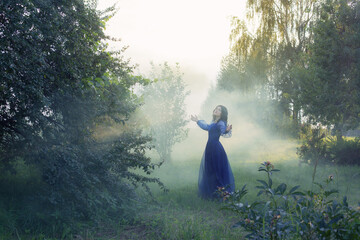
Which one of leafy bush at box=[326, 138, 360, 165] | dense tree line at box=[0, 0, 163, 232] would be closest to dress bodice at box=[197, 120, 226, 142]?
dense tree line at box=[0, 0, 163, 232]

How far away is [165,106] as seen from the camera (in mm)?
13453

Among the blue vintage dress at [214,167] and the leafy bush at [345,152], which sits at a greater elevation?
the leafy bush at [345,152]

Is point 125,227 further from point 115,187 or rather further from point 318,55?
point 318,55

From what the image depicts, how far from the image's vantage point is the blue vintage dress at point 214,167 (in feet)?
23.2

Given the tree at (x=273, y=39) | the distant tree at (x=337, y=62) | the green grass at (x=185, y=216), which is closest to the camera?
the green grass at (x=185, y=216)

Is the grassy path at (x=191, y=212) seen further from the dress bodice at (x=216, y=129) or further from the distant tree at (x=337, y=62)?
the distant tree at (x=337, y=62)

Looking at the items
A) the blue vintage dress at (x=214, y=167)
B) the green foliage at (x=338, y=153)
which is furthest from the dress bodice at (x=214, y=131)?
the green foliage at (x=338, y=153)

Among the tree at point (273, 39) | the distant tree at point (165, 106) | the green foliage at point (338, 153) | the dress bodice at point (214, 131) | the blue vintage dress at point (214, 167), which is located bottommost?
the blue vintage dress at point (214, 167)

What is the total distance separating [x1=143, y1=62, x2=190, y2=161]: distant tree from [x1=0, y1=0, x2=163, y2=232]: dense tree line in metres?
7.71

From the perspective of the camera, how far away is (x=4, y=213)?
14.8ft

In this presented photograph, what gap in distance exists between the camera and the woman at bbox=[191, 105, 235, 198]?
23.2ft

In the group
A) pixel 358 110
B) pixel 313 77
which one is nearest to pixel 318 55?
pixel 313 77

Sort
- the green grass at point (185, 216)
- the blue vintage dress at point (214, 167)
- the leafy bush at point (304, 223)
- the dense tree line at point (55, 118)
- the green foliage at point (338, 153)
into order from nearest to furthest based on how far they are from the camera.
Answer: the leafy bush at point (304, 223) < the dense tree line at point (55, 118) < the green grass at point (185, 216) < the blue vintage dress at point (214, 167) < the green foliage at point (338, 153)

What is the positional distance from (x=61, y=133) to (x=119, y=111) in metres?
1.13
